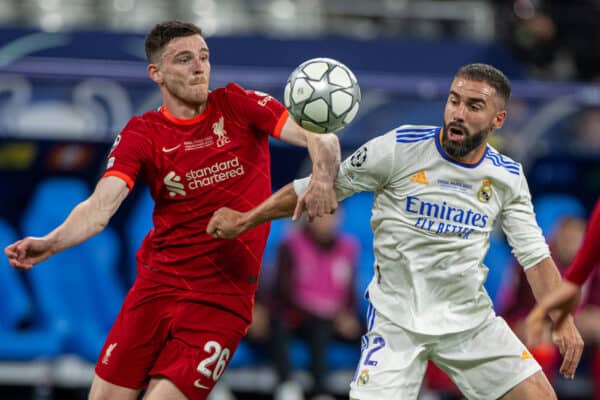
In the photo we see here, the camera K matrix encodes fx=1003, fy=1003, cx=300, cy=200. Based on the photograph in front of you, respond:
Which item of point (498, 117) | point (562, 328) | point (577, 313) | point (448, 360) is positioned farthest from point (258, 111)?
point (577, 313)

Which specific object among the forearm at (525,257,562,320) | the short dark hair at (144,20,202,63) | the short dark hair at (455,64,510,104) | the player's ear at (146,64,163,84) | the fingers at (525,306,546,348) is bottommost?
the forearm at (525,257,562,320)

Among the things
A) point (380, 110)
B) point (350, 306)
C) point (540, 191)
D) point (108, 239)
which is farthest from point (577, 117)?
point (108, 239)

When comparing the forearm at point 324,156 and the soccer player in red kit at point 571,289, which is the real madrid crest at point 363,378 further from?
the soccer player in red kit at point 571,289

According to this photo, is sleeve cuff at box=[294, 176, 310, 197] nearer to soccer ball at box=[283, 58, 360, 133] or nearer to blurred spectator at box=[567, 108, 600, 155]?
soccer ball at box=[283, 58, 360, 133]

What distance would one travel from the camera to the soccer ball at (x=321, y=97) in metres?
5.43

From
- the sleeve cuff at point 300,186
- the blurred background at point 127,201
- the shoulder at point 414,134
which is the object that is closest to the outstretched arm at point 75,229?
the sleeve cuff at point 300,186

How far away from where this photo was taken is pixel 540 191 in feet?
33.8

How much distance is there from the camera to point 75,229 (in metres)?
5.41

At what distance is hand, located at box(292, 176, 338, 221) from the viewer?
209 inches

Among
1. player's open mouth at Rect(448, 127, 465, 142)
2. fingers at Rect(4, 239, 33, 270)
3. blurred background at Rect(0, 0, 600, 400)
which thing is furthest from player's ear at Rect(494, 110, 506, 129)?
blurred background at Rect(0, 0, 600, 400)

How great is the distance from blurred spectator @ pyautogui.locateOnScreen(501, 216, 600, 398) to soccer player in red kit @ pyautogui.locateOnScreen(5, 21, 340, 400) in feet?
14.6

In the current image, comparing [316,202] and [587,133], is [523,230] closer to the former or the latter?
[316,202]

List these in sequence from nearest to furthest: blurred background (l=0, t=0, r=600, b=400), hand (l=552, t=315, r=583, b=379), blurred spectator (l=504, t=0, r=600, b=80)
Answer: hand (l=552, t=315, r=583, b=379), blurred background (l=0, t=0, r=600, b=400), blurred spectator (l=504, t=0, r=600, b=80)

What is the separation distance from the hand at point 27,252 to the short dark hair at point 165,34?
139cm
